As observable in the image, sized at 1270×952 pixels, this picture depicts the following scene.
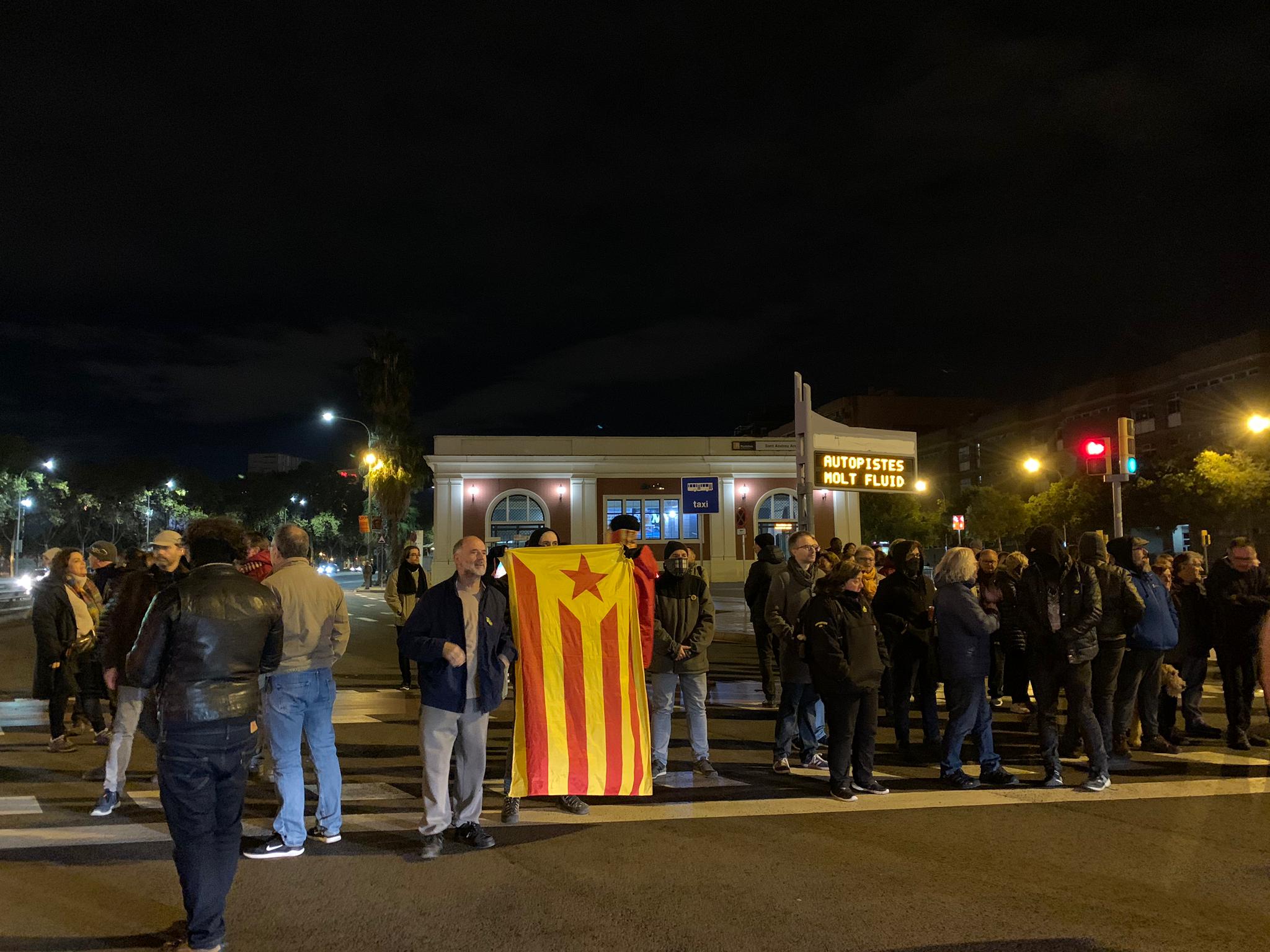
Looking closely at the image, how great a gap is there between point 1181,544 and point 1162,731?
160ft

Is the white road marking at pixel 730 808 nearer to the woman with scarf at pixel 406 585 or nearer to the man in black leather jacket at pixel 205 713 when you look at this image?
the man in black leather jacket at pixel 205 713

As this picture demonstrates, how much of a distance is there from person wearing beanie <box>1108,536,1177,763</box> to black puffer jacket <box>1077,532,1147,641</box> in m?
0.41

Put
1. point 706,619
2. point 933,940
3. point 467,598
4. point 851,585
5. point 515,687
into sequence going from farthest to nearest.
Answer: point 706,619 < point 851,585 < point 515,687 < point 467,598 < point 933,940

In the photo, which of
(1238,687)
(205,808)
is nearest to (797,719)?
(1238,687)

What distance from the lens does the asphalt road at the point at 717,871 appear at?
4.37 metres

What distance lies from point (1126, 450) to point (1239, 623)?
5.81 m

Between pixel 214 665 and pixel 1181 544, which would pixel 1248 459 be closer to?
pixel 1181 544

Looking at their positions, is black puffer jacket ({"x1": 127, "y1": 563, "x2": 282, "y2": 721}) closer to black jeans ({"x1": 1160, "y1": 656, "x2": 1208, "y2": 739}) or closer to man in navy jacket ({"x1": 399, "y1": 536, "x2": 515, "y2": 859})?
man in navy jacket ({"x1": 399, "y1": 536, "x2": 515, "y2": 859})

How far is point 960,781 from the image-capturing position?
24.1 ft

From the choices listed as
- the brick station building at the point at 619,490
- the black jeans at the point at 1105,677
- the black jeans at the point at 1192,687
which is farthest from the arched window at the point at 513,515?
the black jeans at the point at 1105,677

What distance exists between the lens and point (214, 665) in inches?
173

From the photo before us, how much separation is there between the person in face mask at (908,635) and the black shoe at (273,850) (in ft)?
17.3


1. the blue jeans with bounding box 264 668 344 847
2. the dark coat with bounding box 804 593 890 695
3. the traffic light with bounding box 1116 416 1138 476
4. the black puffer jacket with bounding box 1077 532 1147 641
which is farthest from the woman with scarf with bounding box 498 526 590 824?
the traffic light with bounding box 1116 416 1138 476

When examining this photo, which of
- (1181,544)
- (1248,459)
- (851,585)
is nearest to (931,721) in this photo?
(851,585)
